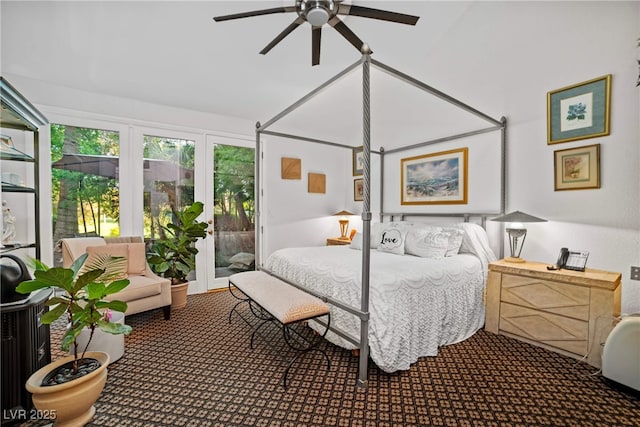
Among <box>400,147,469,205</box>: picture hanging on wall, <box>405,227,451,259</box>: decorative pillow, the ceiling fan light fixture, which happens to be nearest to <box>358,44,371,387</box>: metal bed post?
the ceiling fan light fixture

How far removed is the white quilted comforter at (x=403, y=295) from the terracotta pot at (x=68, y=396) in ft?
4.95

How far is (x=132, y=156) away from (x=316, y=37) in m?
2.76

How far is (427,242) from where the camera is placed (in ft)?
9.39

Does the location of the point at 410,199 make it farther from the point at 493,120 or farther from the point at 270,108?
the point at 270,108

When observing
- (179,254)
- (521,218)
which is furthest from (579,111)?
(179,254)

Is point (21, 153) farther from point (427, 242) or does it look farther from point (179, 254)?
point (427, 242)

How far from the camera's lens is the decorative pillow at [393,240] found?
120 inches

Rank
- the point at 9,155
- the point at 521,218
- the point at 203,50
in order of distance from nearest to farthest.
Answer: the point at 9,155
the point at 521,218
the point at 203,50

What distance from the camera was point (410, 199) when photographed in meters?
3.95

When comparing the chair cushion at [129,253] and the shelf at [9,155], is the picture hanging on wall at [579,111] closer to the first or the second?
the chair cushion at [129,253]

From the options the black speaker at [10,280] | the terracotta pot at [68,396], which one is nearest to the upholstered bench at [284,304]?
the terracotta pot at [68,396]

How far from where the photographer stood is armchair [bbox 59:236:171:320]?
8.63 feet

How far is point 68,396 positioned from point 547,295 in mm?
3245

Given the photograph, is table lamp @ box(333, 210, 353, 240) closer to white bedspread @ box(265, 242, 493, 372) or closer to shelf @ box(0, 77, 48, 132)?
white bedspread @ box(265, 242, 493, 372)
